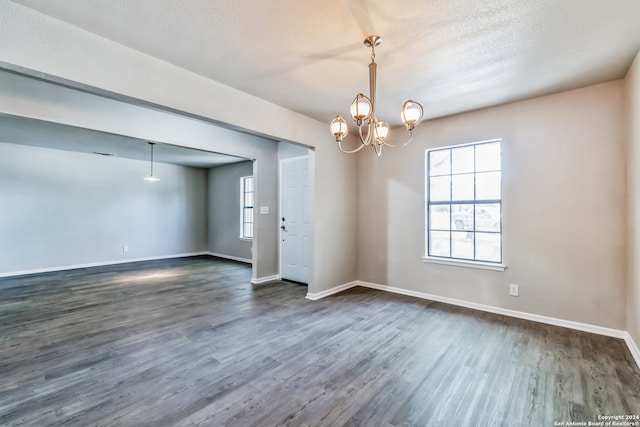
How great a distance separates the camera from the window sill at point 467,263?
358 cm

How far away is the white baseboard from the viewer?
281 centimetres

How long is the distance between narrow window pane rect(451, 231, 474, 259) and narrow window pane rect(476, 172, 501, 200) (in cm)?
54

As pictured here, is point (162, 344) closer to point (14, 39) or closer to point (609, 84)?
point (14, 39)

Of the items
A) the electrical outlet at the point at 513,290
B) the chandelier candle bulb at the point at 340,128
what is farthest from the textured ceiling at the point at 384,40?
the electrical outlet at the point at 513,290

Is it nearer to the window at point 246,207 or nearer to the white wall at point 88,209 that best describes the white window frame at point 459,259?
the window at point 246,207

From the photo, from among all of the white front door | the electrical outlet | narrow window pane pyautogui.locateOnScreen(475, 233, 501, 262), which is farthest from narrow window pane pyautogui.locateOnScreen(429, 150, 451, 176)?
the white front door

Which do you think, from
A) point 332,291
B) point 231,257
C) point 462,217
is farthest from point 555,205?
point 231,257

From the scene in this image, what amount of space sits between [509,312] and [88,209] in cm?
851

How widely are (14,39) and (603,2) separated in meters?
3.86

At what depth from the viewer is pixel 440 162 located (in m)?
4.15

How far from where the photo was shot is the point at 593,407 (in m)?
1.86

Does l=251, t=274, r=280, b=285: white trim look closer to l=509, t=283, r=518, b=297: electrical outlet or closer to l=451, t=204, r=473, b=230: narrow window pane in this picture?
l=451, t=204, r=473, b=230: narrow window pane

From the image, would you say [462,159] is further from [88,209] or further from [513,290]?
[88,209]

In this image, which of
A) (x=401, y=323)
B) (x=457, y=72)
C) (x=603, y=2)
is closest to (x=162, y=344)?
(x=401, y=323)
